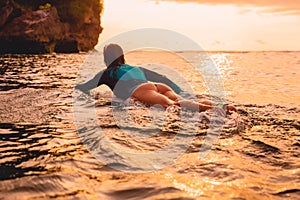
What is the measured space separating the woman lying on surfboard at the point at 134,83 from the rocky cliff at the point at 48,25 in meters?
38.8

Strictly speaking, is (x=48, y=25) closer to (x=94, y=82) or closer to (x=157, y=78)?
(x=94, y=82)

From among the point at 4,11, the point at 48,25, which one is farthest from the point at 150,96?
the point at 48,25

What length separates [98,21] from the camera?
62.5m

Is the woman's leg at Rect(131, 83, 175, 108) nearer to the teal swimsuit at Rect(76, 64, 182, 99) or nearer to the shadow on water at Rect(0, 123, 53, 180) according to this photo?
the teal swimsuit at Rect(76, 64, 182, 99)

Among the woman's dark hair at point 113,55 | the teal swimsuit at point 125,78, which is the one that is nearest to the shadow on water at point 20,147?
the teal swimsuit at point 125,78

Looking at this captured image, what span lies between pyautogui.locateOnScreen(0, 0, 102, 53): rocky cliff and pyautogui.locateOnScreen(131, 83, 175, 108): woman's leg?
130 ft

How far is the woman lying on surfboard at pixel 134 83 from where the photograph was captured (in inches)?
248

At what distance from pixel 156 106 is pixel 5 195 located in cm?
410

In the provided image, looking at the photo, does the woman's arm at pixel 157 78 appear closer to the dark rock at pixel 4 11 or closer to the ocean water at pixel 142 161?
the ocean water at pixel 142 161

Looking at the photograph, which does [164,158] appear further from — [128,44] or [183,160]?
[128,44]

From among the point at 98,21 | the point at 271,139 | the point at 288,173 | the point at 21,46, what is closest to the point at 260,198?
the point at 288,173

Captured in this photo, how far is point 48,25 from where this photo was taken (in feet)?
153

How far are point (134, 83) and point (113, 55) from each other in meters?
0.91

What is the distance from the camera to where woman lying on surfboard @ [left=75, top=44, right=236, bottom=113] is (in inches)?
248
